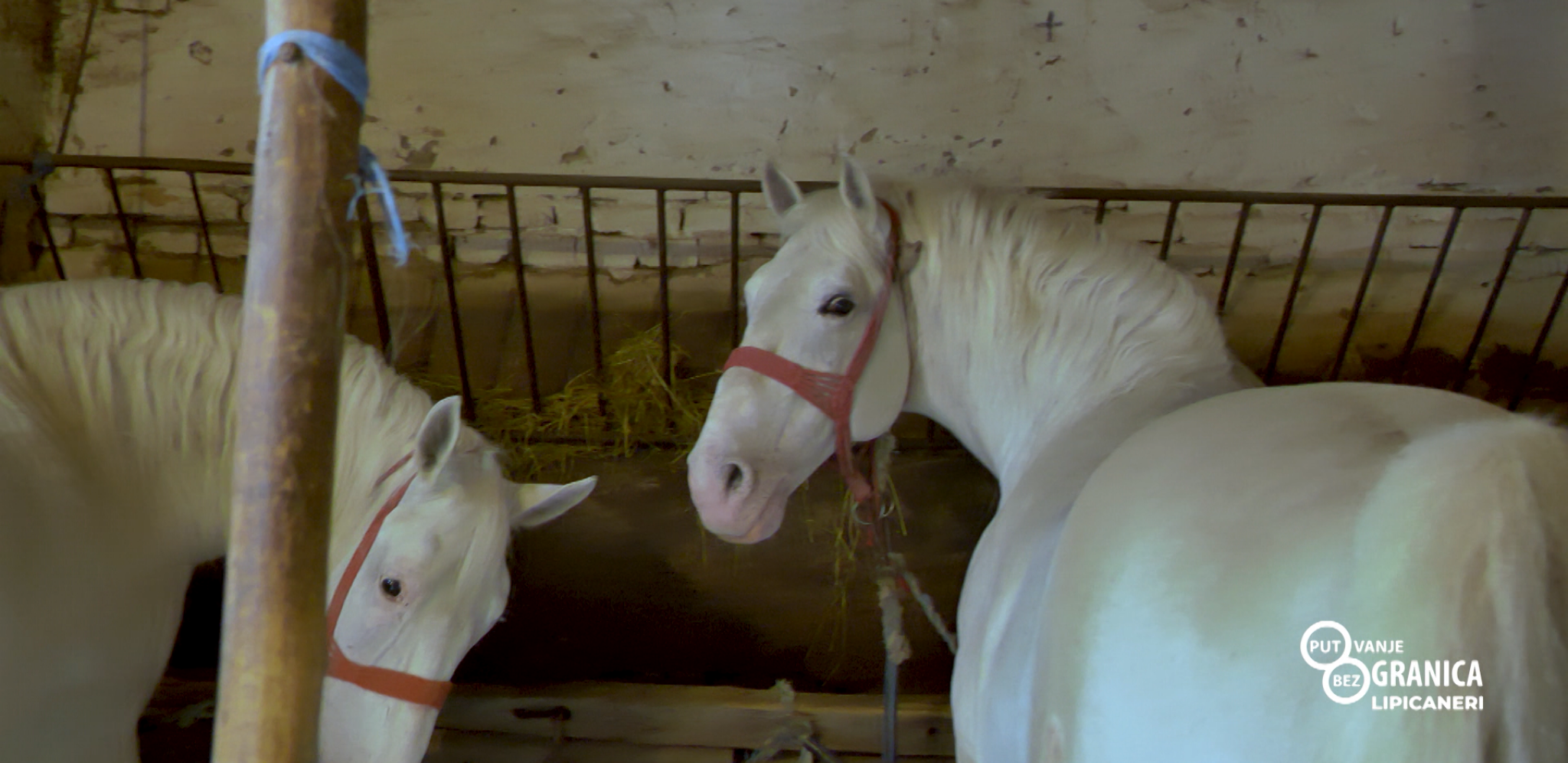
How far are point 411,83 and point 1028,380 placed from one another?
1.83 metres

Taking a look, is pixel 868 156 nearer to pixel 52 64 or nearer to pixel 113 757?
pixel 113 757

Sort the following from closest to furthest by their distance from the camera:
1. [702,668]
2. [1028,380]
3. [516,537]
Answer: [1028,380], [516,537], [702,668]

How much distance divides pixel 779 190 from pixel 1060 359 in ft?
1.69

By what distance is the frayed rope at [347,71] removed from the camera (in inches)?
21.4

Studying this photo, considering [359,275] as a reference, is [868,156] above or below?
above

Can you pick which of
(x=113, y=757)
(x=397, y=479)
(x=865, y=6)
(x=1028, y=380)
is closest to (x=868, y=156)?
(x=865, y=6)

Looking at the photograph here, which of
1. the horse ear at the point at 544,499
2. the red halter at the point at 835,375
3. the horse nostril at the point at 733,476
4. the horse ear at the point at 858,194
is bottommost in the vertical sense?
the horse ear at the point at 544,499

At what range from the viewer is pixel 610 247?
2223 millimetres

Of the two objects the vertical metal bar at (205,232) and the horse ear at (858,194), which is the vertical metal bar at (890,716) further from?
the vertical metal bar at (205,232)

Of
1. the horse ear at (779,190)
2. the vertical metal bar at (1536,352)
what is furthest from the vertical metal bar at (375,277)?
the vertical metal bar at (1536,352)

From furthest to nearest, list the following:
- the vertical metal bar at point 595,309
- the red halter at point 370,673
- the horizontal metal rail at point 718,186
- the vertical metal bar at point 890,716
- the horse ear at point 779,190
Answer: the vertical metal bar at point 595,309
the horizontal metal rail at point 718,186
the vertical metal bar at point 890,716
the horse ear at point 779,190
the red halter at point 370,673

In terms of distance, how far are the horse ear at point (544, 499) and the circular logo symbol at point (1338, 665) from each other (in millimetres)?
992

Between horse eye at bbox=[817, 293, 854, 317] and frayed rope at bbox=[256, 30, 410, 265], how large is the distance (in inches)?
26.1

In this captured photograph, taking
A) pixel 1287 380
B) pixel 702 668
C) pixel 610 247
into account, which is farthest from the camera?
pixel 610 247
